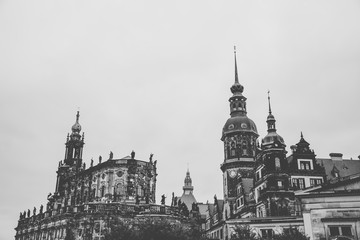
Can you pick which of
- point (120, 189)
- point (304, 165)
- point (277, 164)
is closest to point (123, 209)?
point (120, 189)

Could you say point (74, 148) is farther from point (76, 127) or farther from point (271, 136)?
point (271, 136)

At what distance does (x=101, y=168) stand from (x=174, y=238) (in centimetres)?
4019

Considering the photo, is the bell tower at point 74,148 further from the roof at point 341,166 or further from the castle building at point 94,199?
the roof at point 341,166

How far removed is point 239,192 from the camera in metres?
69.1

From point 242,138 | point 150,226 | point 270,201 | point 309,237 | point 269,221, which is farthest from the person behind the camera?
point 242,138

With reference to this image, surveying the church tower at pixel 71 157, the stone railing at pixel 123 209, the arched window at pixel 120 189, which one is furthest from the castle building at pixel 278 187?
the church tower at pixel 71 157

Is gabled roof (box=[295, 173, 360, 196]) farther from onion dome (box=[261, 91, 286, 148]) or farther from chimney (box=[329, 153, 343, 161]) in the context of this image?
chimney (box=[329, 153, 343, 161])

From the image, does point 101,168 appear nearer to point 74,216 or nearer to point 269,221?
point 74,216

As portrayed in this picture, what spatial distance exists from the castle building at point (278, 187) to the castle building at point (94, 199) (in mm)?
12223

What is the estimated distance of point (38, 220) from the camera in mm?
72000

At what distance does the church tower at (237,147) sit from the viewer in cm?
7656

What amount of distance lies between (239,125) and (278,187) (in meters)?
26.0

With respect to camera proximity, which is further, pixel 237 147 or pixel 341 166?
pixel 237 147

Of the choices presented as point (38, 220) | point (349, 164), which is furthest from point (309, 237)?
point (38, 220)
